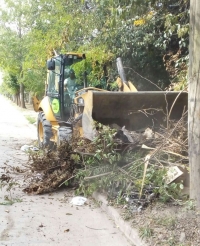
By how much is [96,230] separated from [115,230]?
0.25m

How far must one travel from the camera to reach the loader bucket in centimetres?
613

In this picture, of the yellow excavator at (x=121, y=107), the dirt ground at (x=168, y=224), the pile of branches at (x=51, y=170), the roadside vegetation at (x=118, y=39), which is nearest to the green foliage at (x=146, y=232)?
the dirt ground at (x=168, y=224)

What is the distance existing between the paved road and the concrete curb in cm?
6

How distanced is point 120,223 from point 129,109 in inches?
92.0

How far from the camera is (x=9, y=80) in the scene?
32.4 m

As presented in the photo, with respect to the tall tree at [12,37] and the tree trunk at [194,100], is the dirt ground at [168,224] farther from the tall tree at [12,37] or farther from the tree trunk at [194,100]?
the tall tree at [12,37]

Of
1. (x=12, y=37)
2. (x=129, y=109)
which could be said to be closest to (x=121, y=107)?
(x=129, y=109)

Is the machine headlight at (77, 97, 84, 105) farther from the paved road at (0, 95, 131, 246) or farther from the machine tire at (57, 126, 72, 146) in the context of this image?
the paved road at (0, 95, 131, 246)

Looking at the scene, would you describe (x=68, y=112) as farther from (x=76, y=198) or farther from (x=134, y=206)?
(x=134, y=206)

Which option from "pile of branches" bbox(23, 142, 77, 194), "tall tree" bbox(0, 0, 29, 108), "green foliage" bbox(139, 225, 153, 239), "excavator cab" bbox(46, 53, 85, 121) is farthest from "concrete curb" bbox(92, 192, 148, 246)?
"tall tree" bbox(0, 0, 29, 108)

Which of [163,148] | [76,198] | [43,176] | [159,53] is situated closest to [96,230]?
[76,198]

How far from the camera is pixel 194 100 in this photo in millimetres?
4285

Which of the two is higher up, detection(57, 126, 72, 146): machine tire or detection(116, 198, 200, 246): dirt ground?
detection(57, 126, 72, 146): machine tire

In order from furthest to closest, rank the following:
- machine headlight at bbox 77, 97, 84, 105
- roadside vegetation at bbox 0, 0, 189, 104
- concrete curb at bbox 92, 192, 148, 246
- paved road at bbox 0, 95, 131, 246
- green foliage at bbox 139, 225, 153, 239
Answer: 1. roadside vegetation at bbox 0, 0, 189, 104
2. machine headlight at bbox 77, 97, 84, 105
3. paved road at bbox 0, 95, 131, 246
4. concrete curb at bbox 92, 192, 148, 246
5. green foliage at bbox 139, 225, 153, 239
